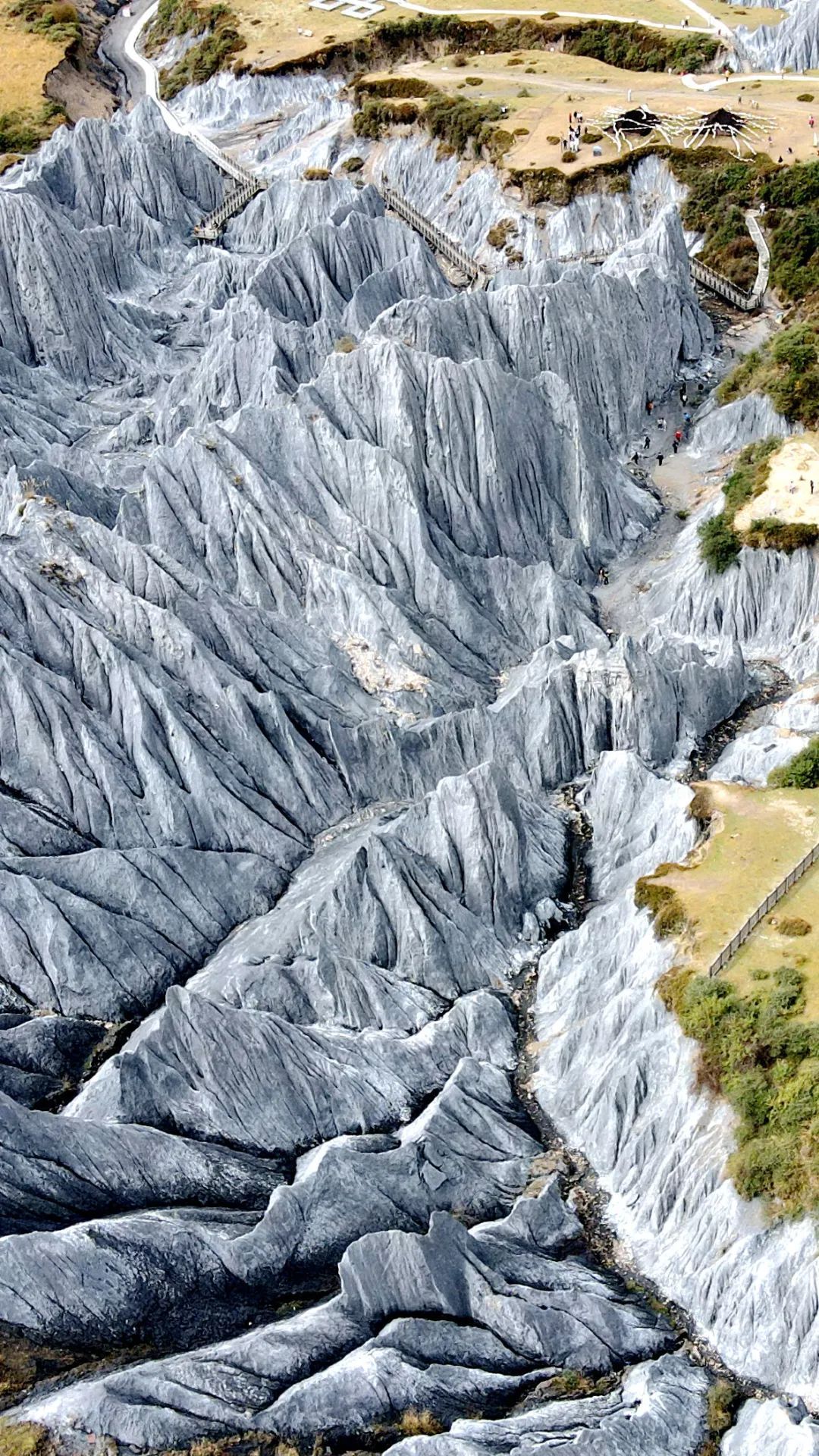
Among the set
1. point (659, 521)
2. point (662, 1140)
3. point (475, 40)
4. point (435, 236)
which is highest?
point (475, 40)

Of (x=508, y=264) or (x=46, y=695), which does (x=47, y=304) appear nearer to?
(x=508, y=264)

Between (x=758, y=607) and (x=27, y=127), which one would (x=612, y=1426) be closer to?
(x=758, y=607)

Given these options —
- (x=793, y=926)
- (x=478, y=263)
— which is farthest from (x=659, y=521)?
(x=793, y=926)

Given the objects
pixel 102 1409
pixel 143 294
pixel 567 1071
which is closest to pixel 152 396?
pixel 143 294

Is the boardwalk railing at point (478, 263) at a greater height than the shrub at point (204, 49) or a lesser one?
lesser

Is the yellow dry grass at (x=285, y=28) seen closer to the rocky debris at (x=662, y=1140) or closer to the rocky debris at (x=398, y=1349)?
the rocky debris at (x=662, y=1140)

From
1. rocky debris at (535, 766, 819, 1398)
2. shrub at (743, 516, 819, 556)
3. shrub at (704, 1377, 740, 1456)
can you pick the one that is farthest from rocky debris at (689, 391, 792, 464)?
shrub at (704, 1377, 740, 1456)

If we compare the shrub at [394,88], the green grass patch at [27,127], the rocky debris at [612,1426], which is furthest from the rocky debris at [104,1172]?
the green grass patch at [27,127]
